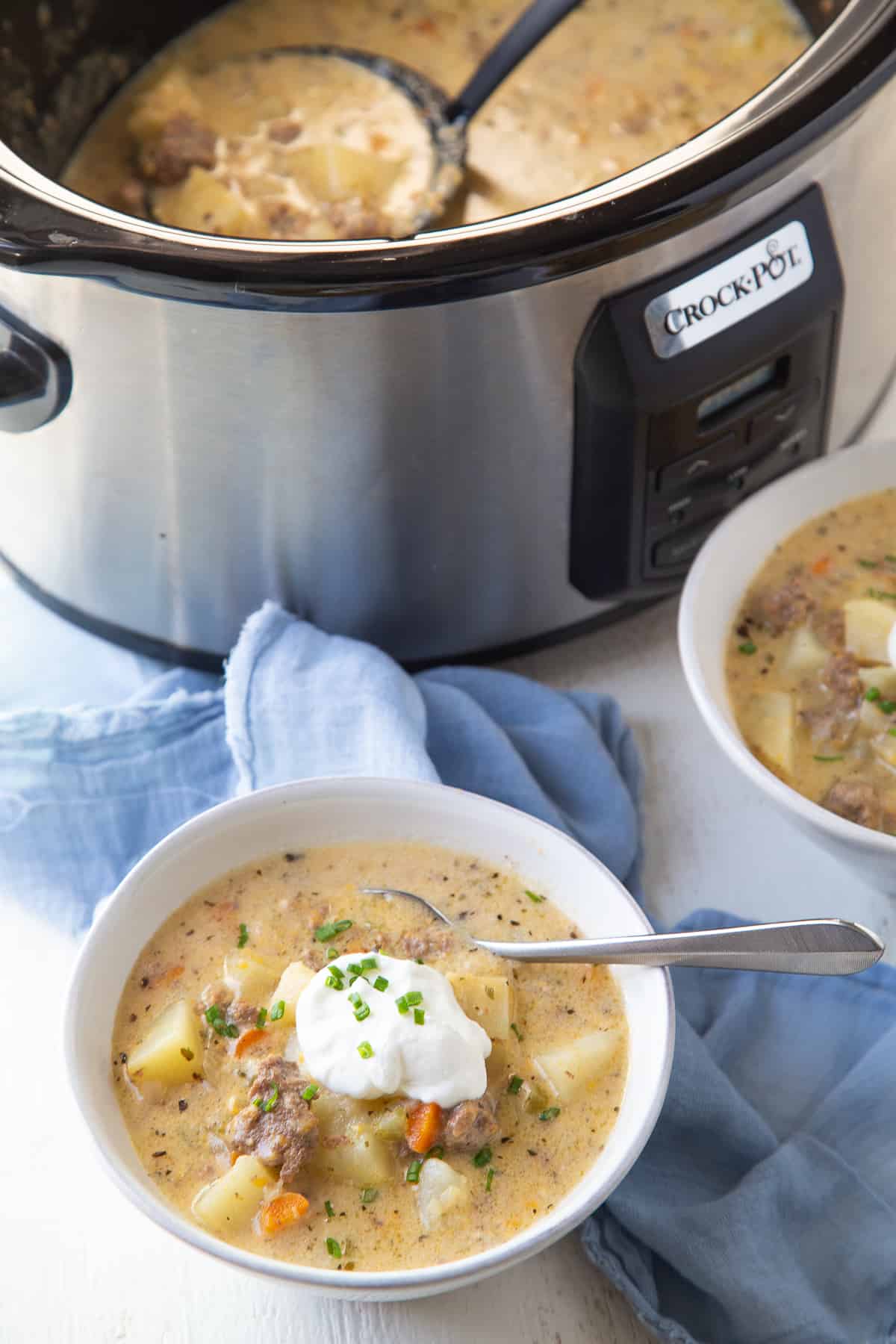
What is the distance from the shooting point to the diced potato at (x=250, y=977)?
1.49 meters

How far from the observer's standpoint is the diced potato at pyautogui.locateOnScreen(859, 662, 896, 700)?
181 centimetres

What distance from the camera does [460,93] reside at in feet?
7.48

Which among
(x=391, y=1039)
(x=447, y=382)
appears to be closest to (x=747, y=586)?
(x=447, y=382)

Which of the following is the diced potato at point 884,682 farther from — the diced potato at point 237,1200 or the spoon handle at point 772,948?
the diced potato at point 237,1200

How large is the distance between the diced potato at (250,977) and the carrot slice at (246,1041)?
0.11ft

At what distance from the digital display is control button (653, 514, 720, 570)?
0.52 feet

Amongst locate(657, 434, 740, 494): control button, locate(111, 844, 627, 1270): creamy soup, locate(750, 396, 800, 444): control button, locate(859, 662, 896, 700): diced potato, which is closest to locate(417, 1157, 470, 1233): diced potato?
locate(111, 844, 627, 1270): creamy soup

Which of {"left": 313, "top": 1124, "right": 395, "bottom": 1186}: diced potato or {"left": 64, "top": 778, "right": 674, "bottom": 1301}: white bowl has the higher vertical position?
{"left": 64, "top": 778, "right": 674, "bottom": 1301}: white bowl

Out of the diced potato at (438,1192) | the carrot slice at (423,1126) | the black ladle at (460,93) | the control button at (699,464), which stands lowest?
the diced potato at (438,1192)

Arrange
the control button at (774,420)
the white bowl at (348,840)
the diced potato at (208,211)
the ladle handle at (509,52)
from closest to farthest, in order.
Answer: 1. the white bowl at (348,840)
2. the control button at (774,420)
3. the diced potato at (208,211)
4. the ladle handle at (509,52)

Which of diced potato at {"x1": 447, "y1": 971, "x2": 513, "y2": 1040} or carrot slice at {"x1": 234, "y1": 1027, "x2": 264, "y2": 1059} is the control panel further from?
→ carrot slice at {"x1": 234, "y1": 1027, "x2": 264, "y2": 1059}

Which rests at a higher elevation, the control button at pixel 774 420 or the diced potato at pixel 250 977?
the control button at pixel 774 420

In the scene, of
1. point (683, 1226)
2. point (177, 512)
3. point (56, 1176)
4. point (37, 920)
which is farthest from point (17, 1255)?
point (177, 512)

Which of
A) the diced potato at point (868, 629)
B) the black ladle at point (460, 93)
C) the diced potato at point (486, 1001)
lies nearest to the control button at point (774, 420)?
the diced potato at point (868, 629)
